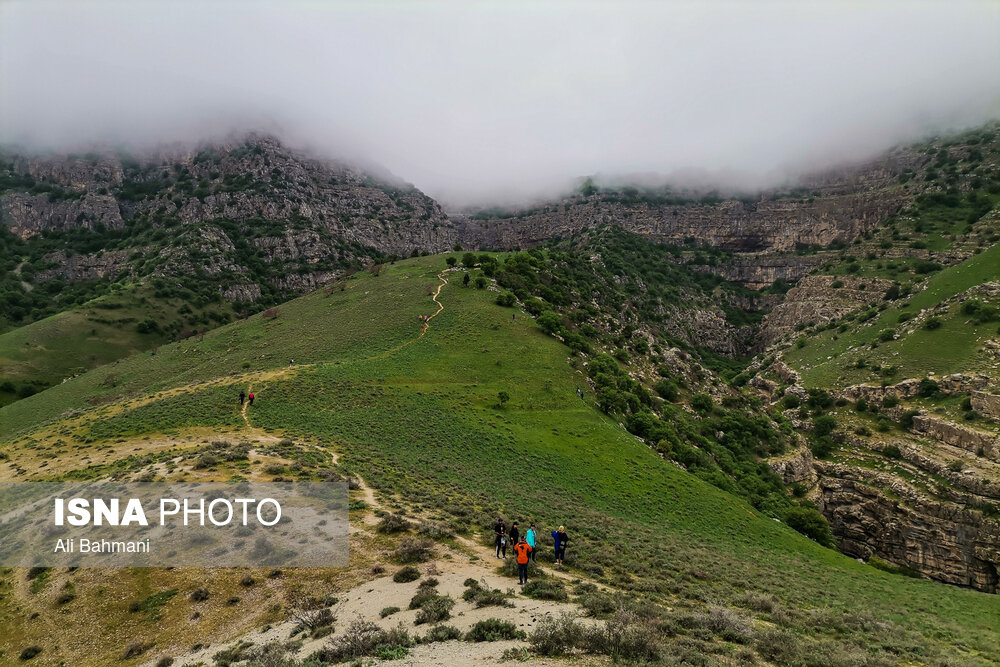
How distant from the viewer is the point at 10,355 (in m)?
78.9

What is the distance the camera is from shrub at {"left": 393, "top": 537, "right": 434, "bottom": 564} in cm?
1697

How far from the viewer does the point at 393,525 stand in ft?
63.5

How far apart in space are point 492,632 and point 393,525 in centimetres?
948

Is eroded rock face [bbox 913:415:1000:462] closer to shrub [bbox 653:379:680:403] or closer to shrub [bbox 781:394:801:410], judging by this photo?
shrub [bbox 781:394:801:410]

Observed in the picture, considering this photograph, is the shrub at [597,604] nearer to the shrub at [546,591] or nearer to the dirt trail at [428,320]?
the shrub at [546,591]

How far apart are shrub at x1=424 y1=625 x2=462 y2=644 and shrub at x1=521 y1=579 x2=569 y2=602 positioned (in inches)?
154

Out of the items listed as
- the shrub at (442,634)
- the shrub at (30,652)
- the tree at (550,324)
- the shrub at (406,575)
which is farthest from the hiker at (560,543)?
the tree at (550,324)

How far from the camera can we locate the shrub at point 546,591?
14375 millimetres

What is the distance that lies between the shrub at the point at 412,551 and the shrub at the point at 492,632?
6.17 metres

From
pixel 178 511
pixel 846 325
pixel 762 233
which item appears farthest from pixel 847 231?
pixel 178 511

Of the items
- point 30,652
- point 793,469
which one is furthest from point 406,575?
point 793,469

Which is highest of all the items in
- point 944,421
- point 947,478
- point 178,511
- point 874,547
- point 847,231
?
point 847,231

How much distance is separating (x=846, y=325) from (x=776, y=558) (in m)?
82.4

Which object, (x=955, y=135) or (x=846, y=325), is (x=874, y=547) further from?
(x=955, y=135)
